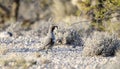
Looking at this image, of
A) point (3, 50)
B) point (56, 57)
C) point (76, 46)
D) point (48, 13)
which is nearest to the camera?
point (56, 57)

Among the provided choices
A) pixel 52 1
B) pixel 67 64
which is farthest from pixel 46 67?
pixel 52 1

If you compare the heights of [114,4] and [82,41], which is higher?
[114,4]

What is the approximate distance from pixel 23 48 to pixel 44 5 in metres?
22.5

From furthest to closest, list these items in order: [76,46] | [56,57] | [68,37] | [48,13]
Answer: [48,13] → [68,37] → [76,46] → [56,57]

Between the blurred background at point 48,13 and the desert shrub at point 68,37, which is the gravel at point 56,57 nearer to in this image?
the desert shrub at point 68,37

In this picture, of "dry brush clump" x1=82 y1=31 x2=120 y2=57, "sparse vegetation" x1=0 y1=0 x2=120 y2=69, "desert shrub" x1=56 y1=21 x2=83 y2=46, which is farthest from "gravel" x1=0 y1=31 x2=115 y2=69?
"desert shrub" x1=56 y1=21 x2=83 y2=46

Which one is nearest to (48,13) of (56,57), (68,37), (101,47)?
(68,37)

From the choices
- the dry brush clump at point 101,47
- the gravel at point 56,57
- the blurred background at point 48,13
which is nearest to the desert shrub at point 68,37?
the gravel at point 56,57

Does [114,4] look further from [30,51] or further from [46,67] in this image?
[46,67]

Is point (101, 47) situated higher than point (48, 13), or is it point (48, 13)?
point (101, 47)

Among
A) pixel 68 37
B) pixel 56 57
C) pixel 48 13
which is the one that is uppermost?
pixel 68 37

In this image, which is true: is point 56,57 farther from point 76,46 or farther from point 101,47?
point 76,46

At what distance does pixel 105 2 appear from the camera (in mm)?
17609

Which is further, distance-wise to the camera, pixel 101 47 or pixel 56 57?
pixel 101 47
